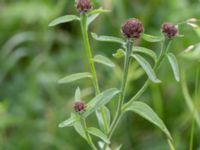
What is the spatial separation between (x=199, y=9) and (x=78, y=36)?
671 mm

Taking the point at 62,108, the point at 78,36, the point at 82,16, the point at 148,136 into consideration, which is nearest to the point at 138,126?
the point at 148,136

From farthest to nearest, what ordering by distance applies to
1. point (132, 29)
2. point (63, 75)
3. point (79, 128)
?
point (63, 75) < point (79, 128) < point (132, 29)

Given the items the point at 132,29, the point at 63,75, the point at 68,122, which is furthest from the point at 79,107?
the point at 63,75

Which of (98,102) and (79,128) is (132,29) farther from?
(79,128)

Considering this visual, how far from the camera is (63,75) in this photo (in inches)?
93.8

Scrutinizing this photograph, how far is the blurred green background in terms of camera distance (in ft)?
7.11

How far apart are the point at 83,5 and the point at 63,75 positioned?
128cm

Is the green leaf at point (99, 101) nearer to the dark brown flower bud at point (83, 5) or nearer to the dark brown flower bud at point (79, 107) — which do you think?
the dark brown flower bud at point (79, 107)

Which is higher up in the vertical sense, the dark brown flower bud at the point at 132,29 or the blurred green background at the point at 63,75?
the dark brown flower bud at the point at 132,29

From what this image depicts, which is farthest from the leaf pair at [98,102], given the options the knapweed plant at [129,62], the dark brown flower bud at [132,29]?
the dark brown flower bud at [132,29]

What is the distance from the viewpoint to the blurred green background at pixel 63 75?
7.11 feet

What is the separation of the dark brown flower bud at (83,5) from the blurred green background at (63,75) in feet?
2.68

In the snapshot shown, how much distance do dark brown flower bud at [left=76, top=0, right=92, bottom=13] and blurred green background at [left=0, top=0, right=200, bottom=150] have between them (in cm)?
82

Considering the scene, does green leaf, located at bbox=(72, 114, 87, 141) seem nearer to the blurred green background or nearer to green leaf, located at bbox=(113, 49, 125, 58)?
green leaf, located at bbox=(113, 49, 125, 58)
